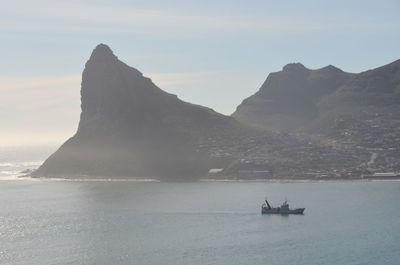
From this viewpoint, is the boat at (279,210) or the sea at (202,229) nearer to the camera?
the sea at (202,229)

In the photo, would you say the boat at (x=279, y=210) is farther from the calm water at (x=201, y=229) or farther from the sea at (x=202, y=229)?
the calm water at (x=201, y=229)

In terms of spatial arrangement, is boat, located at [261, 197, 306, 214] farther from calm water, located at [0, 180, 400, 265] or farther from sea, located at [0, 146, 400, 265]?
calm water, located at [0, 180, 400, 265]

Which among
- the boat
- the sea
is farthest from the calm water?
the boat

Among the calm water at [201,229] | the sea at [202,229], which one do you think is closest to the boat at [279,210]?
the sea at [202,229]

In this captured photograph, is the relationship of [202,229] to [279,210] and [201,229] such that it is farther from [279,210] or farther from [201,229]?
[279,210]

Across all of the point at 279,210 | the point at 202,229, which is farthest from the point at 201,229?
the point at 279,210

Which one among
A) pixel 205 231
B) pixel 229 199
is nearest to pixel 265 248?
pixel 205 231
